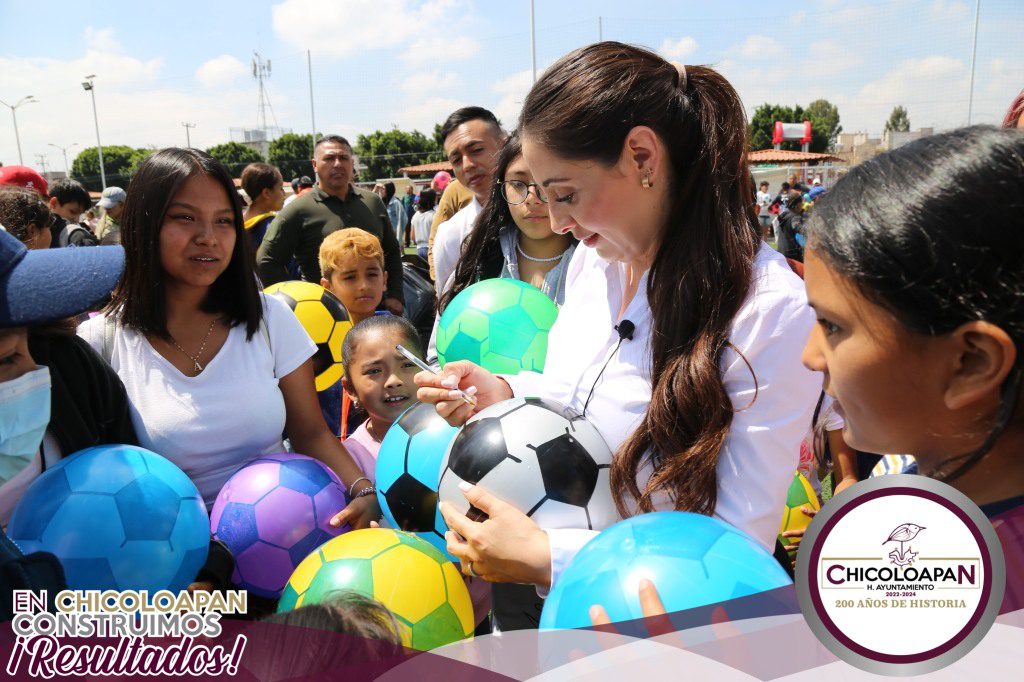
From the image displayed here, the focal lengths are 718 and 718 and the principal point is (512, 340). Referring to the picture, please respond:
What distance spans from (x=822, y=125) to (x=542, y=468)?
77640 mm

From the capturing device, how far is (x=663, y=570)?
138 centimetres

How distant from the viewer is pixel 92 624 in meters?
1.70

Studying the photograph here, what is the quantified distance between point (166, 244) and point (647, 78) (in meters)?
1.91

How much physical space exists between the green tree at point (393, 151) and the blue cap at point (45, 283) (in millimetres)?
67726

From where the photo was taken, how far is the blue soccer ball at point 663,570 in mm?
1344

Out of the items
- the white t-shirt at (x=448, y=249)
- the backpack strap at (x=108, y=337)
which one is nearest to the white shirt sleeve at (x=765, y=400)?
the backpack strap at (x=108, y=337)

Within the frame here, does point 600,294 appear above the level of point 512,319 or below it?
above

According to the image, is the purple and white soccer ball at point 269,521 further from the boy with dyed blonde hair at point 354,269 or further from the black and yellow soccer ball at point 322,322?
the boy with dyed blonde hair at point 354,269

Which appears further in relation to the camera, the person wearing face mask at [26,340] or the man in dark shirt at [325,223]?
the man in dark shirt at [325,223]

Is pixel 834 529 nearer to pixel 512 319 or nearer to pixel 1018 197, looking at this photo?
pixel 1018 197

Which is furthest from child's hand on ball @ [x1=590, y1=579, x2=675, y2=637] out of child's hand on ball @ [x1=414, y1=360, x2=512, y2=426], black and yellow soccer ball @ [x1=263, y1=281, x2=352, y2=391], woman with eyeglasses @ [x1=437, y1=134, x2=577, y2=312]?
black and yellow soccer ball @ [x1=263, y1=281, x2=352, y2=391]

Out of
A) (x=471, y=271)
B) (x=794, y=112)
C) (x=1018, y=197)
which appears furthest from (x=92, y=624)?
(x=794, y=112)

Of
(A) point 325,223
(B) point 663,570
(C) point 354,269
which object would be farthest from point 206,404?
(A) point 325,223

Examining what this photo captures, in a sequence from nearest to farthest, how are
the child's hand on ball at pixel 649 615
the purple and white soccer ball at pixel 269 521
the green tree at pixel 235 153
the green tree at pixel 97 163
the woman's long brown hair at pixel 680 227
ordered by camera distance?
1. the child's hand on ball at pixel 649 615
2. the woman's long brown hair at pixel 680 227
3. the purple and white soccer ball at pixel 269 521
4. the green tree at pixel 235 153
5. the green tree at pixel 97 163
